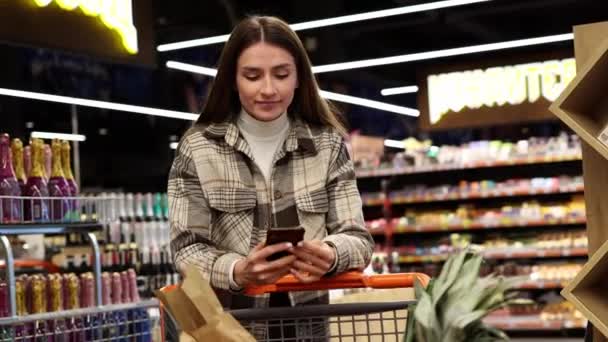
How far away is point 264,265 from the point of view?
162cm

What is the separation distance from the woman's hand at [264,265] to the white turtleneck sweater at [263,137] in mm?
332

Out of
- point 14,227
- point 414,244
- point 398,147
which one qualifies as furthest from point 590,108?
point 398,147

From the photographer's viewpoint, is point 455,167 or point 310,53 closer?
point 455,167

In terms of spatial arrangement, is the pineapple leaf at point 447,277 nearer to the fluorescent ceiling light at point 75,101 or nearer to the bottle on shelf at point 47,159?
the bottle on shelf at point 47,159

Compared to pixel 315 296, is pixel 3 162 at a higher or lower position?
higher

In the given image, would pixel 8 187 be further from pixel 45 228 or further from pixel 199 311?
pixel 199 311

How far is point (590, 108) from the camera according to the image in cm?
209

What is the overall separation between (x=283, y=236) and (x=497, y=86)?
10.2 metres

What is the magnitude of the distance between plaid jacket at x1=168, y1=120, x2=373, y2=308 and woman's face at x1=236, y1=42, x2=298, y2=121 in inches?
3.6

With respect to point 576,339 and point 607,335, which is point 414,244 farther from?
point 607,335

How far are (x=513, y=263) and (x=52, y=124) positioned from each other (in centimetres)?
1026

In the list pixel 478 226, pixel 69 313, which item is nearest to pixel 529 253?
pixel 478 226

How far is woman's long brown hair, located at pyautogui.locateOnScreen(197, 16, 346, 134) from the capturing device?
192cm

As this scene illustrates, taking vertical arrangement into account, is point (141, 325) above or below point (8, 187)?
below
